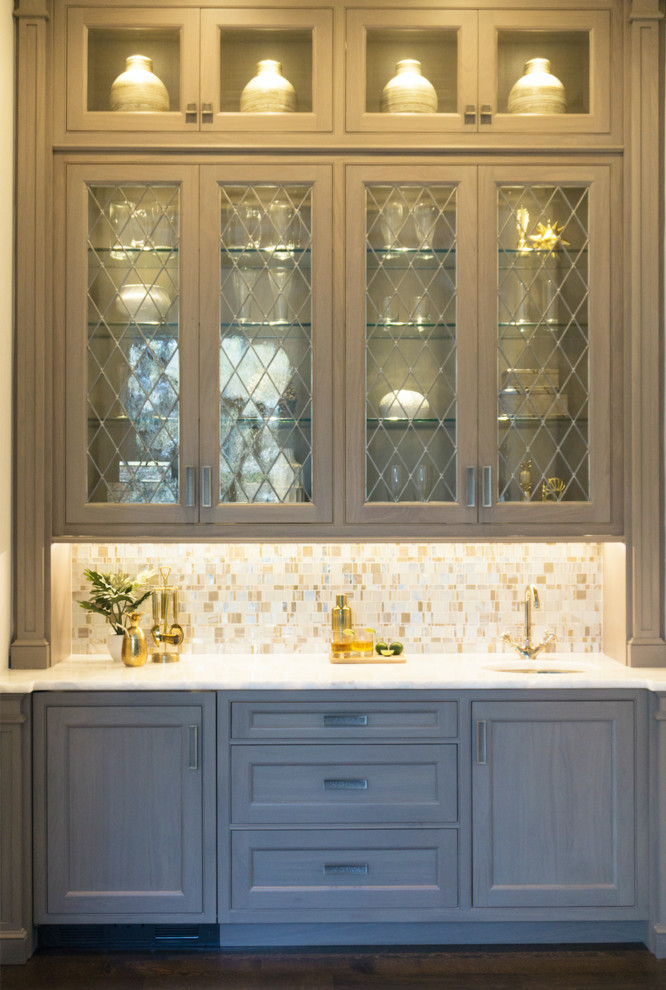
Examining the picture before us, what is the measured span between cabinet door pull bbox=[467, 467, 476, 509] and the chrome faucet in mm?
414

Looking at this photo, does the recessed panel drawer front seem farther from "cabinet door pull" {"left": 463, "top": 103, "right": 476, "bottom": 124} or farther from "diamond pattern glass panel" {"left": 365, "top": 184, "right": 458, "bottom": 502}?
"cabinet door pull" {"left": 463, "top": 103, "right": 476, "bottom": 124}

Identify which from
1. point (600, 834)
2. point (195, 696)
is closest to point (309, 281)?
point (195, 696)

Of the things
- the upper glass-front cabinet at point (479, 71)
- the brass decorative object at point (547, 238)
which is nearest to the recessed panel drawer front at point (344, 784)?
the brass decorative object at point (547, 238)

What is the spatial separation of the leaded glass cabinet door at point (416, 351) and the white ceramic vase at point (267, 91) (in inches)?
15.3

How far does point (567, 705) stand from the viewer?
2.73 meters

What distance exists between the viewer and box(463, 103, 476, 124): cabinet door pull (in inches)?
114

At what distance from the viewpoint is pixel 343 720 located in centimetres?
273

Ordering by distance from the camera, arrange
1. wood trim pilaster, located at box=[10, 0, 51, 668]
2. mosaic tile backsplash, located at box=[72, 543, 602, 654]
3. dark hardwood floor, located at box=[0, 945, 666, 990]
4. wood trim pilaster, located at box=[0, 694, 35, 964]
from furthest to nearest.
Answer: mosaic tile backsplash, located at box=[72, 543, 602, 654], wood trim pilaster, located at box=[10, 0, 51, 668], wood trim pilaster, located at box=[0, 694, 35, 964], dark hardwood floor, located at box=[0, 945, 666, 990]

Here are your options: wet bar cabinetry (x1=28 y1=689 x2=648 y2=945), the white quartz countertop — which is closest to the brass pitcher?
the white quartz countertop

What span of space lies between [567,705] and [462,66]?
204cm

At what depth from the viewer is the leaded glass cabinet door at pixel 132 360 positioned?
289 cm

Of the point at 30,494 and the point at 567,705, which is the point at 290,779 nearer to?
the point at 567,705

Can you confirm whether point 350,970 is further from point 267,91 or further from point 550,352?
point 267,91

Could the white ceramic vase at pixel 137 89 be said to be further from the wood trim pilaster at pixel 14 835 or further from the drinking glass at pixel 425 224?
the wood trim pilaster at pixel 14 835
